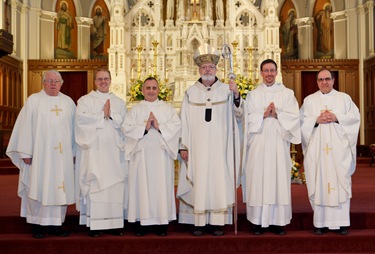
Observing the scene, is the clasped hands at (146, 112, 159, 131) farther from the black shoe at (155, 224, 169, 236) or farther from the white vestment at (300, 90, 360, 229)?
the white vestment at (300, 90, 360, 229)

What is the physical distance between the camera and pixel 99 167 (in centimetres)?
684

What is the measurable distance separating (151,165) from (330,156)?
2198mm

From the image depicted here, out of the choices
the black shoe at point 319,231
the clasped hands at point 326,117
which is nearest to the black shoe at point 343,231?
the black shoe at point 319,231

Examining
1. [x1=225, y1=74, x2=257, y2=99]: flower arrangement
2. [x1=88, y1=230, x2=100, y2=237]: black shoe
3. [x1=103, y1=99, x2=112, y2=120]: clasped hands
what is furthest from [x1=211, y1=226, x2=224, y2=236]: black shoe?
[x1=225, y1=74, x2=257, y2=99]: flower arrangement

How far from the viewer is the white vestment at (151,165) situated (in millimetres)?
6773

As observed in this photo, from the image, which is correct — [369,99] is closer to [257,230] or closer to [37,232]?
[257,230]

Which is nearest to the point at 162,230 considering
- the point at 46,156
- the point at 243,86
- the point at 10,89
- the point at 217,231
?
the point at 217,231

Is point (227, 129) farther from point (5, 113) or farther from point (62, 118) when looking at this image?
point (5, 113)

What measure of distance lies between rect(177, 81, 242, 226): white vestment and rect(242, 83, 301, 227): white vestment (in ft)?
0.68

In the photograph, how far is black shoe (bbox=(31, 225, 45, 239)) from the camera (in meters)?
6.75

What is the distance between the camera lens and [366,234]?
22.0 feet

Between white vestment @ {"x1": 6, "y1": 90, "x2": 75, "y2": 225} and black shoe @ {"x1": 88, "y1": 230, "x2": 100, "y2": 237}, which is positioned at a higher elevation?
white vestment @ {"x1": 6, "y1": 90, "x2": 75, "y2": 225}

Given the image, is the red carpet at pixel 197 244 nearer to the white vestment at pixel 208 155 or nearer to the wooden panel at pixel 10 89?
the white vestment at pixel 208 155

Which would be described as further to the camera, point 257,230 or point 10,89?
point 10,89
